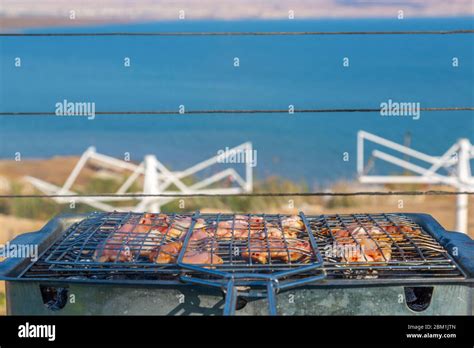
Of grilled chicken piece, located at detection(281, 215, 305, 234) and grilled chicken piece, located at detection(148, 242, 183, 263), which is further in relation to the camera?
grilled chicken piece, located at detection(281, 215, 305, 234)

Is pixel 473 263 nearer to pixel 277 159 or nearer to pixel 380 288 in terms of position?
pixel 380 288

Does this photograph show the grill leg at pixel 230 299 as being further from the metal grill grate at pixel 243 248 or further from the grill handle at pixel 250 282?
the metal grill grate at pixel 243 248

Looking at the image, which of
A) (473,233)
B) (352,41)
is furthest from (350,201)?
(352,41)

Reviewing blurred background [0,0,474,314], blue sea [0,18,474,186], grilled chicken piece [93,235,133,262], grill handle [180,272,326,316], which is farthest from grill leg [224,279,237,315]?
blue sea [0,18,474,186]

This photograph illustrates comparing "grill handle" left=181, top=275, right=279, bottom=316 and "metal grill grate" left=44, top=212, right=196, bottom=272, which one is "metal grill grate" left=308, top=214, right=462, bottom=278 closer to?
"grill handle" left=181, top=275, right=279, bottom=316

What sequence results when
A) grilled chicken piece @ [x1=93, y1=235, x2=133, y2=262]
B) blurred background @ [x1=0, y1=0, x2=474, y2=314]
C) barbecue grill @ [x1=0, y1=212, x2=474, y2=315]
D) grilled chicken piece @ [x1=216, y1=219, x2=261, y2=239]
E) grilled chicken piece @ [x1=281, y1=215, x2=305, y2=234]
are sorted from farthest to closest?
blurred background @ [x1=0, y1=0, x2=474, y2=314] → grilled chicken piece @ [x1=281, y1=215, x2=305, y2=234] → grilled chicken piece @ [x1=216, y1=219, x2=261, y2=239] → grilled chicken piece @ [x1=93, y1=235, x2=133, y2=262] → barbecue grill @ [x1=0, y1=212, x2=474, y2=315]

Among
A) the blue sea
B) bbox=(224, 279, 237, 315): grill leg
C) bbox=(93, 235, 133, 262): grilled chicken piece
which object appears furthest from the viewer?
the blue sea
